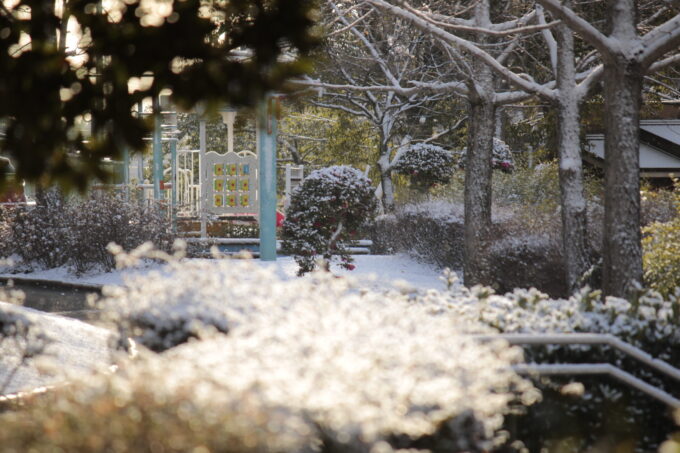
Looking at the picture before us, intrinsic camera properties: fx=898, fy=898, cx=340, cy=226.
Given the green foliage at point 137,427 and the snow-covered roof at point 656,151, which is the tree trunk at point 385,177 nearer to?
the snow-covered roof at point 656,151

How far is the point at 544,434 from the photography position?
5.32 meters

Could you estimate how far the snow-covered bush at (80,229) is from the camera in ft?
51.8

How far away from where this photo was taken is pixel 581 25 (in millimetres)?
9273

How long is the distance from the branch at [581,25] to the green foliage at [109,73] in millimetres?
5457

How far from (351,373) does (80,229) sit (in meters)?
12.7

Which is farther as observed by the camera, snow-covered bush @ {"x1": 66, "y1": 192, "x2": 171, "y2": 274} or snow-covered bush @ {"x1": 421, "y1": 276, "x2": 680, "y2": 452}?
snow-covered bush @ {"x1": 66, "y1": 192, "x2": 171, "y2": 274}

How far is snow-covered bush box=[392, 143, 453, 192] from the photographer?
24.4 meters

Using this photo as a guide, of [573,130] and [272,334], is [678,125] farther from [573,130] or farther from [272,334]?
[272,334]

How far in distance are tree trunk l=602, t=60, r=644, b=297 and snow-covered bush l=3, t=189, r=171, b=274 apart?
901 cm

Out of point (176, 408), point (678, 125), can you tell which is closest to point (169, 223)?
point (176, 408)

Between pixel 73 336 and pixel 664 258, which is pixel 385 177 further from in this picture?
pixel 73 336

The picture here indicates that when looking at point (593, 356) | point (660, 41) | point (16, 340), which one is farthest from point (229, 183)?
point (593, 356)

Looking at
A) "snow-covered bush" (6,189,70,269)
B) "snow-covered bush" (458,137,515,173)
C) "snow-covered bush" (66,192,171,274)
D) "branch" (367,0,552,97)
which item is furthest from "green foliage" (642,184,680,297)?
"snow-covered bush" (458,137,515,173)

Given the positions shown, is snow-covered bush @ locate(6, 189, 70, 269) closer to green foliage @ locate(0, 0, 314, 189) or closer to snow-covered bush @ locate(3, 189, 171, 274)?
snow-covered bush @ locate(3, 189, 171, 274)
